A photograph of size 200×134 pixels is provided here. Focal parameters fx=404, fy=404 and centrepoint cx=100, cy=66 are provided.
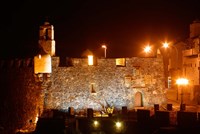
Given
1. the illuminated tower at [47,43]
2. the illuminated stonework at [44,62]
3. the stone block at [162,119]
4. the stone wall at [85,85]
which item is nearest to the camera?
the stone block at [162,119]

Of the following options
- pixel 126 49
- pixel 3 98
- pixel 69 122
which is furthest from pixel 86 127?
pixel 126 49

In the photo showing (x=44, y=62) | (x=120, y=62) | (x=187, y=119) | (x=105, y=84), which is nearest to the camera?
(x=187, y=119)

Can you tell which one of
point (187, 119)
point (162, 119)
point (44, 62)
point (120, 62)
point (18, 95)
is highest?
point (120, 62)

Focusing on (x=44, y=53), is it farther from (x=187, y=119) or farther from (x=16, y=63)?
(x=187, y=119)

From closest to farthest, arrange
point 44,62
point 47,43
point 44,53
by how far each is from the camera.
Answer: point 44,62 < point 44,53 < point 47,43

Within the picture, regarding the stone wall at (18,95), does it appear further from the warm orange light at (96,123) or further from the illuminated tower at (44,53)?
the warm orange light at (96,123)

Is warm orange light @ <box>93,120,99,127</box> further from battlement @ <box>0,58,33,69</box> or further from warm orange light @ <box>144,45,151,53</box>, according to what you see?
warm orange light @ <box>144,45,151,53</box>

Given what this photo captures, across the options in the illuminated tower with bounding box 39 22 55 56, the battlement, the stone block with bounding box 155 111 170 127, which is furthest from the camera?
the battlement

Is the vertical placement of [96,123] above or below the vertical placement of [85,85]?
below

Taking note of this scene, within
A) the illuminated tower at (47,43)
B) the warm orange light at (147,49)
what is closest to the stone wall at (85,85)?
the illuminated tower at (47,43)

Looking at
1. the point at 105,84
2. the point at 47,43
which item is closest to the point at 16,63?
the point at 47,43

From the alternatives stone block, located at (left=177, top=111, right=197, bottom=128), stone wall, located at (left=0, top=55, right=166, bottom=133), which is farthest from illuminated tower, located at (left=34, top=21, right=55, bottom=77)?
stone block, located at (left=177, top=111, right=197, bottom=128)

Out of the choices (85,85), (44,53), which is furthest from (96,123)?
(44,53)

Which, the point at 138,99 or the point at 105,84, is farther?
the point at 138,99
